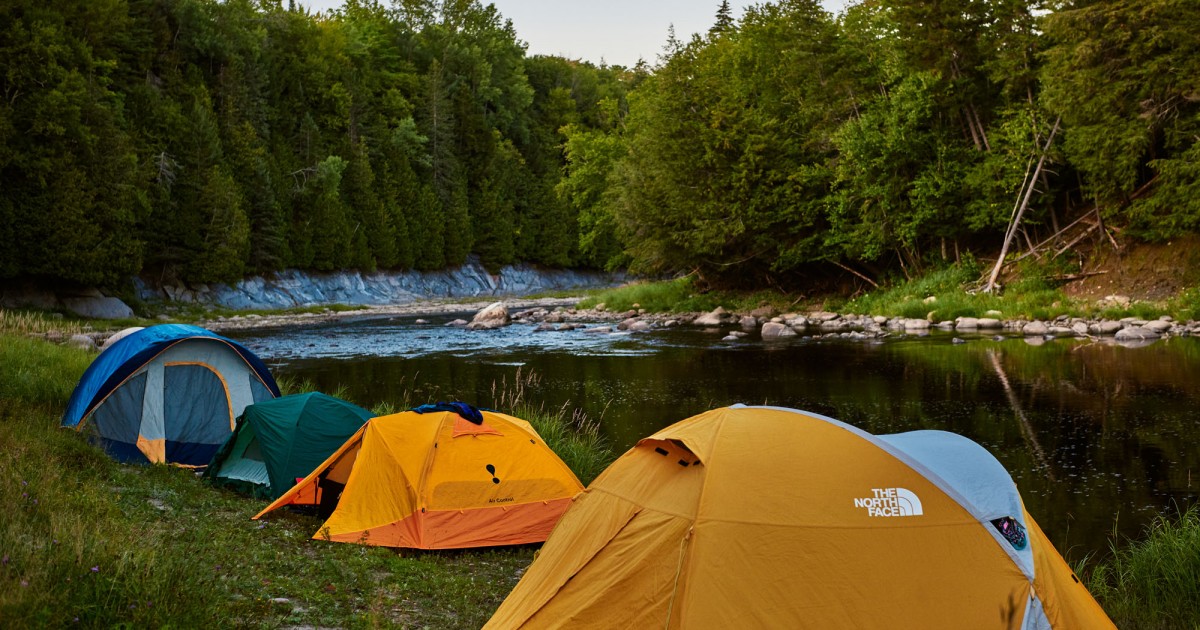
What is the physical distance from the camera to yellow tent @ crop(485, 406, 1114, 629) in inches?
189

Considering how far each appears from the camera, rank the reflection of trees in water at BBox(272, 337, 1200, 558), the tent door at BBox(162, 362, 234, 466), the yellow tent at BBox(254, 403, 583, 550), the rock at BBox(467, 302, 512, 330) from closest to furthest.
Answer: the yellow tent at BBox(254, 403, 583, 550)
the reflection of trees in water at BBox(272, 337, 1200, 558)
the tent door at BBox(162, 362, 234, 466)
the rock at BBox(467, 302, 512, 330)

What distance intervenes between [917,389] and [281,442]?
11.7 m

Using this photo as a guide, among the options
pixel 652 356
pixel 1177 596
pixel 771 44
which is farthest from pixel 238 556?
pixel 771 44

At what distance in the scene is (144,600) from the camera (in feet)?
14.2

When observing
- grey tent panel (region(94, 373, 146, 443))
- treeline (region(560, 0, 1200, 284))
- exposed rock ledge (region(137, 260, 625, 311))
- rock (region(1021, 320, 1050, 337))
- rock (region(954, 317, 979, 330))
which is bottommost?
exposed rock ledge (region(137, 260, 625, 311))

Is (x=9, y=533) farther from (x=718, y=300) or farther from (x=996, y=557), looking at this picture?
(x=718, y=300)

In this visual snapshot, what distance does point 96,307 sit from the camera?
3684 centimetres

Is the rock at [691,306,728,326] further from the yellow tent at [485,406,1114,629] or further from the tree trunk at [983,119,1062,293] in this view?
the yellow tent at [485,406,1114,629]

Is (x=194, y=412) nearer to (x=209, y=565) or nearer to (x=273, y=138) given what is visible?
(x=209, y=565)

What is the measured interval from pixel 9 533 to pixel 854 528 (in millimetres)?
4617

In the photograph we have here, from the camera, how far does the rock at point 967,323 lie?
87.2ft

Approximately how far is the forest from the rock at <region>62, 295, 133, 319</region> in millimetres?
910

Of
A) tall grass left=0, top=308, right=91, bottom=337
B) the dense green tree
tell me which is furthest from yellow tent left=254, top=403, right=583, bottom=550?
the dense green tree

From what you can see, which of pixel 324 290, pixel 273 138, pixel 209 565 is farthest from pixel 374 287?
pixel 209 565
